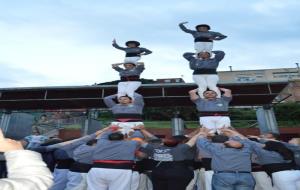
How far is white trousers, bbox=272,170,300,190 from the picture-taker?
627 cm

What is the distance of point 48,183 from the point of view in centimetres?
153

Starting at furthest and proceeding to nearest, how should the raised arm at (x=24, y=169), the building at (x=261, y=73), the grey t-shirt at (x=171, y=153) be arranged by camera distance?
the building at (x=261, y=73) → the grey t-shirt at (x=171, y=153) → the raised arm at (x=24, y=169)

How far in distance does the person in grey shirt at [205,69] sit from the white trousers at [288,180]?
2.97m

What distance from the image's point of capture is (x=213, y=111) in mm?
8375

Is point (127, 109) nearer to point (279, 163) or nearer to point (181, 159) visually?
point (181, 159)

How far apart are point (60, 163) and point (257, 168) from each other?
423 centimetres

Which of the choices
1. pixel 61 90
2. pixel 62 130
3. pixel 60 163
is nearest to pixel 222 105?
pixel 60 163

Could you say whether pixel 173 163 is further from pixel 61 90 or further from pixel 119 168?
pixel 61 90

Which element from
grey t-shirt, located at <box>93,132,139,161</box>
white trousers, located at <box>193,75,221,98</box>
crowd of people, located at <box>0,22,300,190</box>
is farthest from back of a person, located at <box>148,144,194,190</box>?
white trousers, located at <box>193,75,221,98</box>

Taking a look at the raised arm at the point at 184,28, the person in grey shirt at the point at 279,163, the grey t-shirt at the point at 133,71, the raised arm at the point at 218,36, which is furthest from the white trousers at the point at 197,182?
the raised arm at the point at 184,28

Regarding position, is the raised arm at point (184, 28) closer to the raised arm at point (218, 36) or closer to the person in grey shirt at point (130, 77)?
the raised arm at point (218, 36)

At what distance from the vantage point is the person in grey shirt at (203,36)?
9203 mm

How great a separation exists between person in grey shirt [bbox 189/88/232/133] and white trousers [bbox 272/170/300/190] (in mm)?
2009

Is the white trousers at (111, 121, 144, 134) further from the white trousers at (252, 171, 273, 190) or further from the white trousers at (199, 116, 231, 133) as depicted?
the white trousers at (252, 171, 273, 190)
